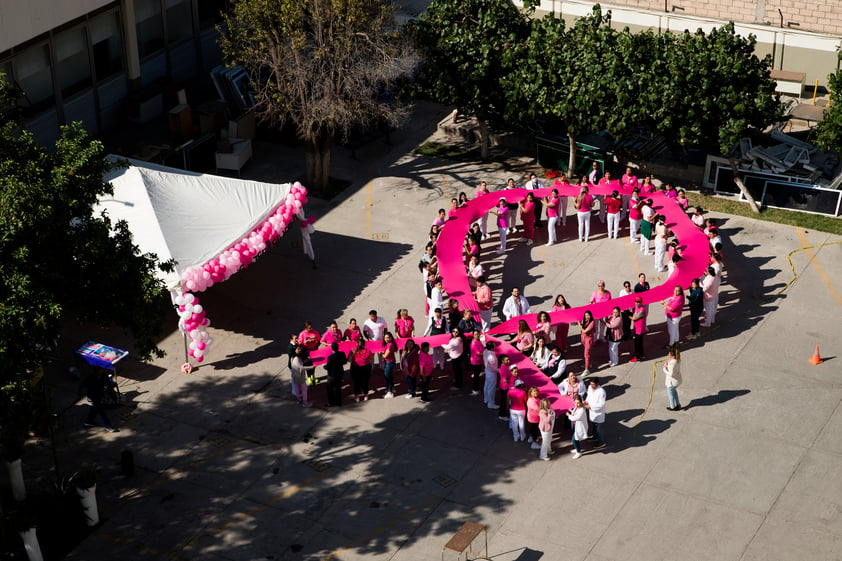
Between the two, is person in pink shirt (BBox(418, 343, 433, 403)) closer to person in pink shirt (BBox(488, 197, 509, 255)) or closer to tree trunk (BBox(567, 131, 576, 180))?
person in pink shirt (BBox(488, 197, 509, 255))

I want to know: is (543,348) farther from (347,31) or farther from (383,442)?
(347,31)

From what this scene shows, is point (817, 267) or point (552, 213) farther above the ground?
point (552, 213)

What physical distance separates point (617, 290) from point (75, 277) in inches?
543

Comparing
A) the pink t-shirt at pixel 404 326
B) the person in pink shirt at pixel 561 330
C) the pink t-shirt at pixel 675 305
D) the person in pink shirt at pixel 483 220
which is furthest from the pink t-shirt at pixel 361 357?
the person in pink shirt at pixel 483 220

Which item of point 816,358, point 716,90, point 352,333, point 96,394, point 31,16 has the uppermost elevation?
point 31,16

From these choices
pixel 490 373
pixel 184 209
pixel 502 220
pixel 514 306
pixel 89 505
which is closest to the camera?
pixel 89 505

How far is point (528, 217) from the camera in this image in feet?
97.0

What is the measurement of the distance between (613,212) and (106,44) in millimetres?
16354

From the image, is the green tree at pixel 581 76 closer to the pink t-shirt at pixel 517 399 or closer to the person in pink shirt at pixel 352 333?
the person in pink shirt at pixel 352 333

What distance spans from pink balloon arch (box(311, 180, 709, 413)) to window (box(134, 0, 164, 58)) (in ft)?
44.1

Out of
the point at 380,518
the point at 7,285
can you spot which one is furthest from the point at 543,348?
the point at 7,285

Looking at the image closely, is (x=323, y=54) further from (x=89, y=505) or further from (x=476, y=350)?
(x=89, y=505)

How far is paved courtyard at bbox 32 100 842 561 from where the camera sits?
19.8m

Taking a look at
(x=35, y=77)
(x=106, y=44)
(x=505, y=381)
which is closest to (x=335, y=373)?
(x=505, y=381)
